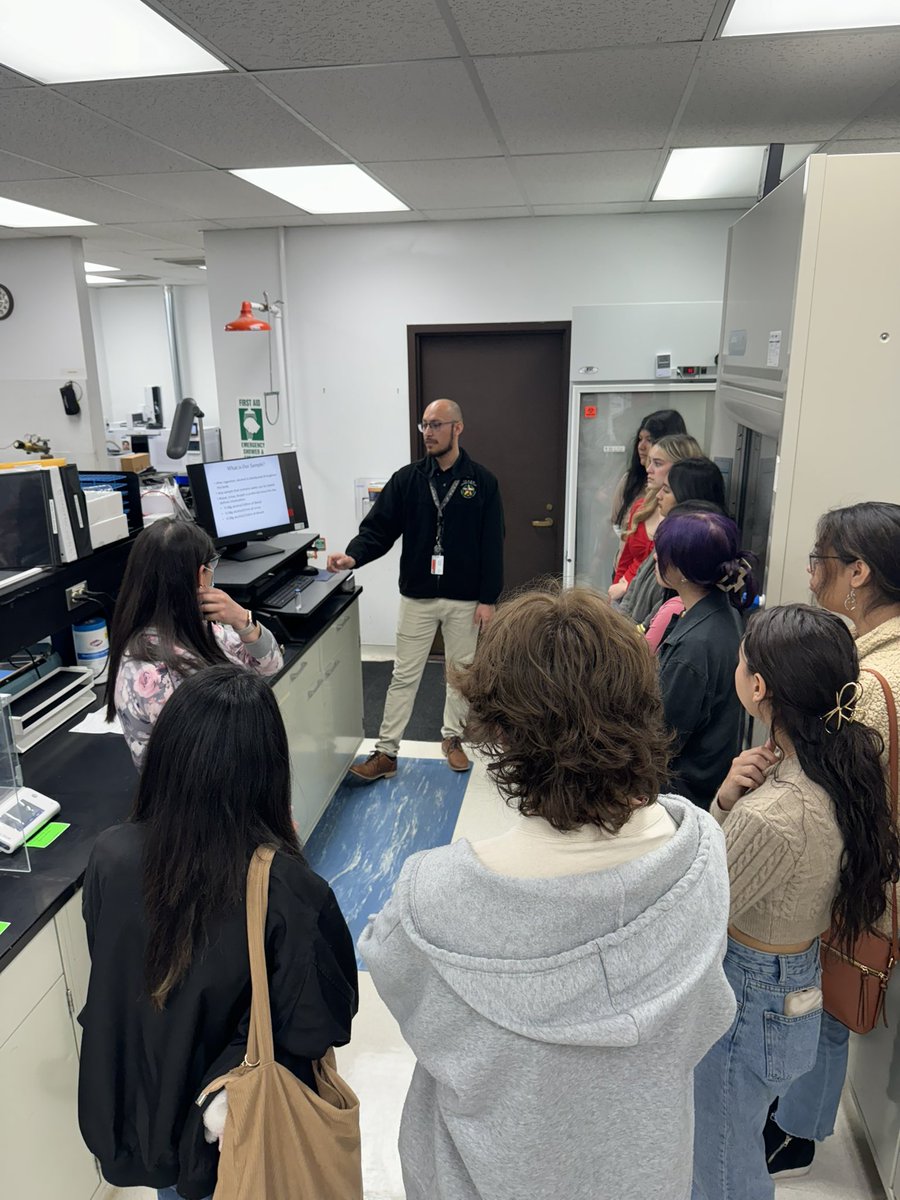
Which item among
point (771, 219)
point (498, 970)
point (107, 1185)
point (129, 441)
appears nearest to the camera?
point (498, 970)

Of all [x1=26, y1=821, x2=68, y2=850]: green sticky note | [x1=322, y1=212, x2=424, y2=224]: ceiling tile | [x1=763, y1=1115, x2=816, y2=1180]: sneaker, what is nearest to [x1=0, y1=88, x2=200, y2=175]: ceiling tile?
[x1=322, y1=212, x2=424, y2=224]: ceiling tile

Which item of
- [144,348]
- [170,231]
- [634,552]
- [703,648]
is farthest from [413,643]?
[144,348]

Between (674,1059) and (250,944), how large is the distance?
21.6 inches

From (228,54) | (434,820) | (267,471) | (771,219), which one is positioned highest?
(228,54)

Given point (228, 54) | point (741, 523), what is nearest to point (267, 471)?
point (228, 54)

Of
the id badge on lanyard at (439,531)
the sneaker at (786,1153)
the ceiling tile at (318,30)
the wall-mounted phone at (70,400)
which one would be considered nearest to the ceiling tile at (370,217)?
the id badge on lanyard at (439,531)

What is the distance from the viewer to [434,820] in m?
3.18

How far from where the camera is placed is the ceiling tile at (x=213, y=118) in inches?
89.7

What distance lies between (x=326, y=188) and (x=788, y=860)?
3481mm

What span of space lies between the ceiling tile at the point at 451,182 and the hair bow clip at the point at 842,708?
8.73 ft

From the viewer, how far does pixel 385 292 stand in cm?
454

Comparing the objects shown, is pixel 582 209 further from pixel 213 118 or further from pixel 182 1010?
pixel 182 1010

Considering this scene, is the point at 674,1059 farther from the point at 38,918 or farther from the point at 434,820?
the point at 434,820

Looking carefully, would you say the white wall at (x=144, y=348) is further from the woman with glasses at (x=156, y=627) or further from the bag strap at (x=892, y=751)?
the bag strap at (x=892, y=751)
